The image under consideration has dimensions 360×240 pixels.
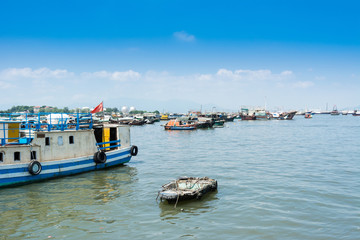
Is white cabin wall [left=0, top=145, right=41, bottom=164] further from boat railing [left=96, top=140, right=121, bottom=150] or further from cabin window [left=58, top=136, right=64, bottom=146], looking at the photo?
boat railing [left=96, top=140, right=121, bottom=150]

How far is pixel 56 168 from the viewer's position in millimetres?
19906

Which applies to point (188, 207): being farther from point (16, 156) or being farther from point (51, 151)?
point (16, 156)

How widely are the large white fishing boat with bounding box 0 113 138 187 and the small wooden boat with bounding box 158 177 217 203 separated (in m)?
8.05

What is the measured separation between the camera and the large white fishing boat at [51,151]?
17916 millimetres

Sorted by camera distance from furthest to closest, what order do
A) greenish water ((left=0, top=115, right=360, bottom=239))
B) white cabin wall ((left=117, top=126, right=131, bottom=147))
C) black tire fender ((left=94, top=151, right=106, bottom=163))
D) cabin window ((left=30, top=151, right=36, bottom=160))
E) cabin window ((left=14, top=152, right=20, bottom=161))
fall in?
white cabin wall ((left=117, top=126, right=131, bottom=147))
black tire fender ((left=94, top=151, right=106, bottom=163))
cabin window ((left=30, top=151, right=36, bottom=160))
cabin window ((left=14, top=152, right=20, bottom=161))
greenish water ((left=0, top=115, right=360, bottom=239))

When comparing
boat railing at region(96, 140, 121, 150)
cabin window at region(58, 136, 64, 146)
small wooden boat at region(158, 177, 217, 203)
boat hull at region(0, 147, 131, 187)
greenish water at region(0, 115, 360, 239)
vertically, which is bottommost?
greenish water at region(0, 115, 360, 239)

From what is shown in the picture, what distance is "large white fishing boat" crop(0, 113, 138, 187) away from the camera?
17.9 metres

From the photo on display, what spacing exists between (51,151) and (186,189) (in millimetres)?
9899

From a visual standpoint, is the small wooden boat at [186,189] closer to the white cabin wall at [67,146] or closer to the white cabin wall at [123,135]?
the white cabin wall at [67,146]

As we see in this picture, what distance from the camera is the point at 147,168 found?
84.6ft

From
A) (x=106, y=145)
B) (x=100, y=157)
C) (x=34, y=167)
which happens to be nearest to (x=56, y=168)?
(x=34, y=167)

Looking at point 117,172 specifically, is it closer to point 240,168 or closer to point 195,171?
point 195,171

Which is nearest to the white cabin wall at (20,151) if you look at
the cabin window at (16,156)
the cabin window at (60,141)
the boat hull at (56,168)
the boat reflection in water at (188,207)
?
the cabin window at (16,156)

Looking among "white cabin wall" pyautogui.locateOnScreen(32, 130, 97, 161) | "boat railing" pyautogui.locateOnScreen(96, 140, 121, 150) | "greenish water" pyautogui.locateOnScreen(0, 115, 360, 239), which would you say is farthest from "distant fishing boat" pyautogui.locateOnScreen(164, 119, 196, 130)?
"white cabin wall" pyautogui.locateOnScreen(32, 130, 97, 161)
